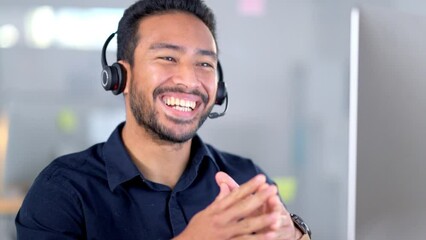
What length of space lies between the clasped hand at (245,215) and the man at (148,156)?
0.22m

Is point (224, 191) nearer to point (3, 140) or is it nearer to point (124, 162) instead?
point (124, 162)

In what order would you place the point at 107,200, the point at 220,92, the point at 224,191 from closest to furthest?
1. the point at 224,191
2. the point at 107,200
3. the point at 220,92

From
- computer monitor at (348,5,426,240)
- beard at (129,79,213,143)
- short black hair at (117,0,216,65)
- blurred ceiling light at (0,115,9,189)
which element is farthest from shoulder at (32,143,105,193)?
blurred ceiling light at (0,115,9,189)

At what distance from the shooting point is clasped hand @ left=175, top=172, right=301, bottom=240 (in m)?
0.86

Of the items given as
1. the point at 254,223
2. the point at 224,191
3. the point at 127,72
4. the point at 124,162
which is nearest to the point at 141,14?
the point at 127,72

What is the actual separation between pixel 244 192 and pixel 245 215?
34 millimetres

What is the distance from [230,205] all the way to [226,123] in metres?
1.31

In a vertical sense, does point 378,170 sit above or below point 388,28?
below

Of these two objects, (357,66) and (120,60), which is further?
(120,60)

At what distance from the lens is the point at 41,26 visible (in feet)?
6.63

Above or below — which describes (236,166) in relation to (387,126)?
below

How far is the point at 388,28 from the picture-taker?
797 mm

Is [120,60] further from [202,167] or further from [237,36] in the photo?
[237,36]

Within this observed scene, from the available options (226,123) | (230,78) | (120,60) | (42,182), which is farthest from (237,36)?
(42,182)
